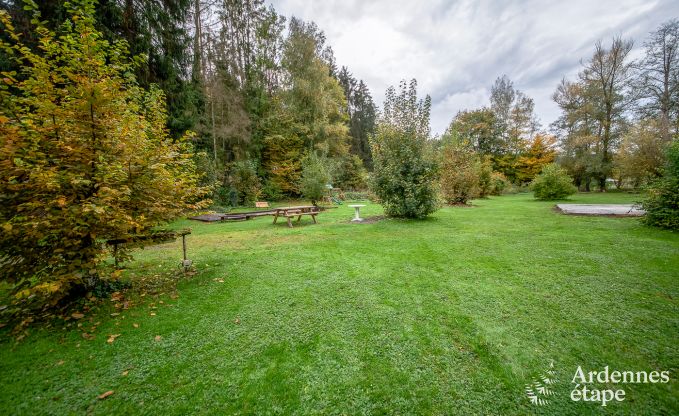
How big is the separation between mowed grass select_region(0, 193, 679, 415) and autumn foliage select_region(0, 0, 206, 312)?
862 mm

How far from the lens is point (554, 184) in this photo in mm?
16500

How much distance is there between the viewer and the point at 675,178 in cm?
624

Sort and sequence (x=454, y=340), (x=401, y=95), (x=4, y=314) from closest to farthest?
(x=454, y=340) < (x=4, y=314) < (x=401, y=95)

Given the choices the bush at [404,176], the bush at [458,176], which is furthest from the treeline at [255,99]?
the bush at [404,176]

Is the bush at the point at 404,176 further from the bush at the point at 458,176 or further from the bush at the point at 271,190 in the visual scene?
the bush at the point at 271,190

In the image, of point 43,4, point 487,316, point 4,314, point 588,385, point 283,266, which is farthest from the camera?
point 43,4

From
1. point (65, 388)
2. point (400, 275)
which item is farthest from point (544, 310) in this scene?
point (65, 388)

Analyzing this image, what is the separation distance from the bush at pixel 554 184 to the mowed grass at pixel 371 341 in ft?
46.8

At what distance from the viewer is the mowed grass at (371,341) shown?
1.93 m

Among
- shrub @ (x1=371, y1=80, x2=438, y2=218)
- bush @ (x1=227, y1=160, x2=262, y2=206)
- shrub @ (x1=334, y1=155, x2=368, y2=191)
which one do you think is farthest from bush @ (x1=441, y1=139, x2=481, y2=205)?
bush @ (x1=227, y1=160, x2=262, y2=206)

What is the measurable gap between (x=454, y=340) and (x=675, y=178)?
27.5 feet

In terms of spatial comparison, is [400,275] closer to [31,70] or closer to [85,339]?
[85,339]

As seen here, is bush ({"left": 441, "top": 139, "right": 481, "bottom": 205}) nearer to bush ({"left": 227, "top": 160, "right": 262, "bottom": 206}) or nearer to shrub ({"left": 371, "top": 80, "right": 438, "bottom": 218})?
shrub ({"left": 371, "top": 80, "right": 438, "bottom": 218})

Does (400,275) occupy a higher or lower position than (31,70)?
lower
